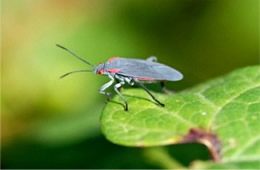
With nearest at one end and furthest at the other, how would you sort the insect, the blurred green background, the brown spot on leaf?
the brown spot on leaf, the insect, the blurred green background

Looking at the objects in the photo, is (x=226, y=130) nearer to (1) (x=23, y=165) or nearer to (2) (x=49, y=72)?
(1) (x=23, y=165)

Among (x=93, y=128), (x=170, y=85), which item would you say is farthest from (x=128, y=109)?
(x=170, y=85)

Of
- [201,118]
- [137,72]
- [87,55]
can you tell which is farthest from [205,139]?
[87,55]

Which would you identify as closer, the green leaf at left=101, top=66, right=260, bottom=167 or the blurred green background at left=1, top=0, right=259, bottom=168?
the green leaf at left=101, top=66, right=260, bottom=167

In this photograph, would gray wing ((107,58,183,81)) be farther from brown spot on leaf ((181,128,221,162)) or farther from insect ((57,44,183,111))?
brown spot on leaf ((181,128,221,162))

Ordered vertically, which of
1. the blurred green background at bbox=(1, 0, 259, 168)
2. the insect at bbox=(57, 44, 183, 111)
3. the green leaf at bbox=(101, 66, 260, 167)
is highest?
the green leaf at bbox=(101, 66, 260, 167)

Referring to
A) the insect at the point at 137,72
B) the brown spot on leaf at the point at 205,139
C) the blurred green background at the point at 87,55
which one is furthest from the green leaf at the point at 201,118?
the blurred green background at the point at 87,55

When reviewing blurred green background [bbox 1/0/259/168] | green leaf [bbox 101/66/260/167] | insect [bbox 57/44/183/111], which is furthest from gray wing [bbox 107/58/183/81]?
blurred green background [bbox 1/0/259/168]
